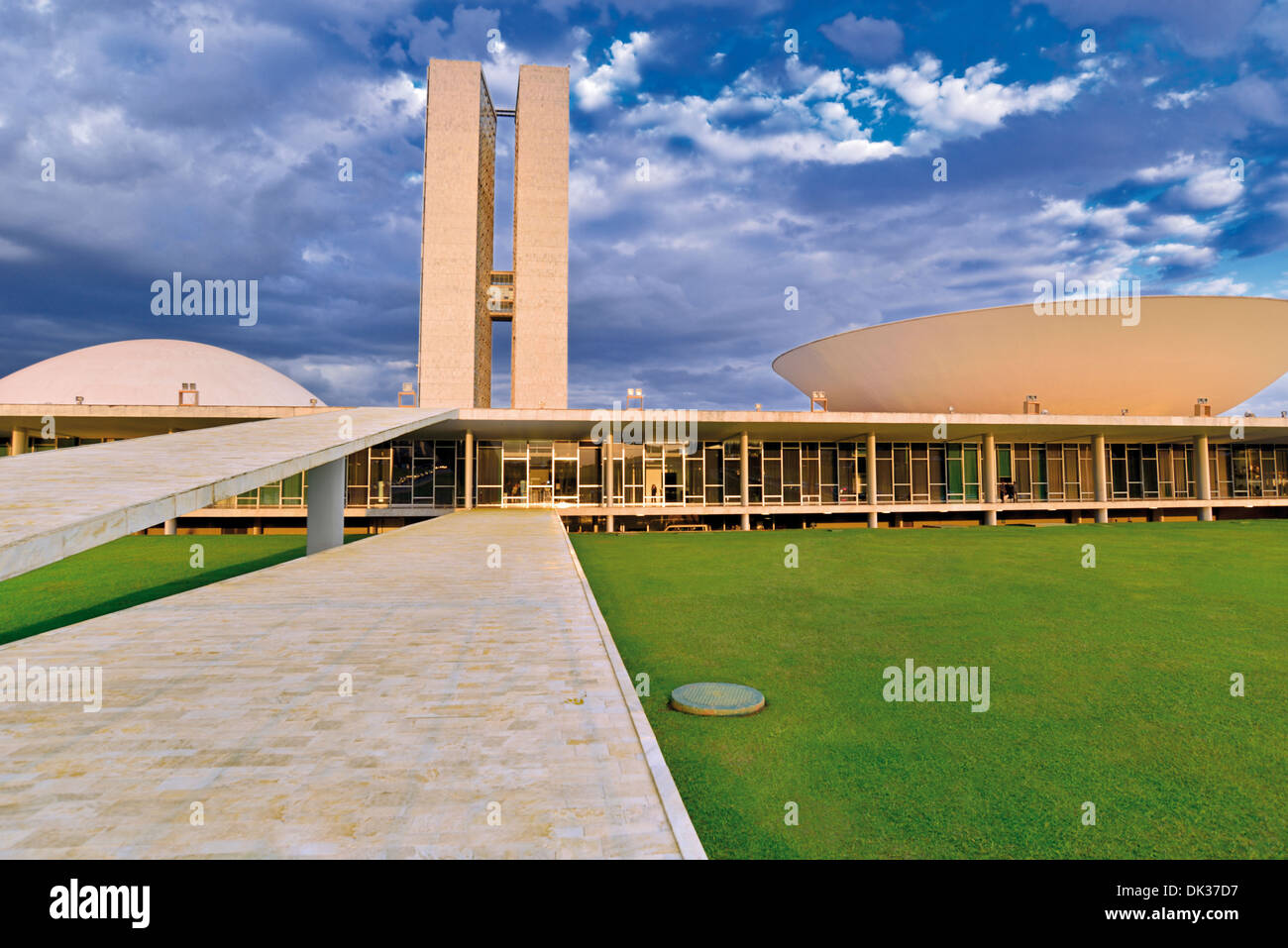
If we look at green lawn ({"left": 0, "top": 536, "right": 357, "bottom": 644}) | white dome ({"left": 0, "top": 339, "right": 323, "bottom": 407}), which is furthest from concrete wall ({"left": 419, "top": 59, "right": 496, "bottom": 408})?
green lawn ({"left": 0, "top": 536, "right": 357, "bottom": 644})

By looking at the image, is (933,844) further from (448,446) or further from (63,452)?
(448,446)

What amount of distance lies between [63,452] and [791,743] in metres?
12.2

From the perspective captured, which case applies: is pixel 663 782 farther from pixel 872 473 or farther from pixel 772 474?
pixel 772 474

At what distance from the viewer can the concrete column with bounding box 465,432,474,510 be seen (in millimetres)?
24781

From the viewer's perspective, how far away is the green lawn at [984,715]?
337 cm

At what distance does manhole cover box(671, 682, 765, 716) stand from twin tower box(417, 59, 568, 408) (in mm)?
35584

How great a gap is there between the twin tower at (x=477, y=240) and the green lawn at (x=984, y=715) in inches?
1220

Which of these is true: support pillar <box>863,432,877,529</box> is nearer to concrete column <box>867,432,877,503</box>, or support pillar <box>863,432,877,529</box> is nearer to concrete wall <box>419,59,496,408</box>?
concrete column <box>867,432,877,503</box>

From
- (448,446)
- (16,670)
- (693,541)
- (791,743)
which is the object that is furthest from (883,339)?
(16,670)

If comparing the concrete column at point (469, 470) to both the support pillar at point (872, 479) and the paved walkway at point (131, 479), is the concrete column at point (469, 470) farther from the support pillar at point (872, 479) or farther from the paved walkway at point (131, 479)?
the support pillar at point (872, 479)

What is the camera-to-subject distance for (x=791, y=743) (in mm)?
4461
